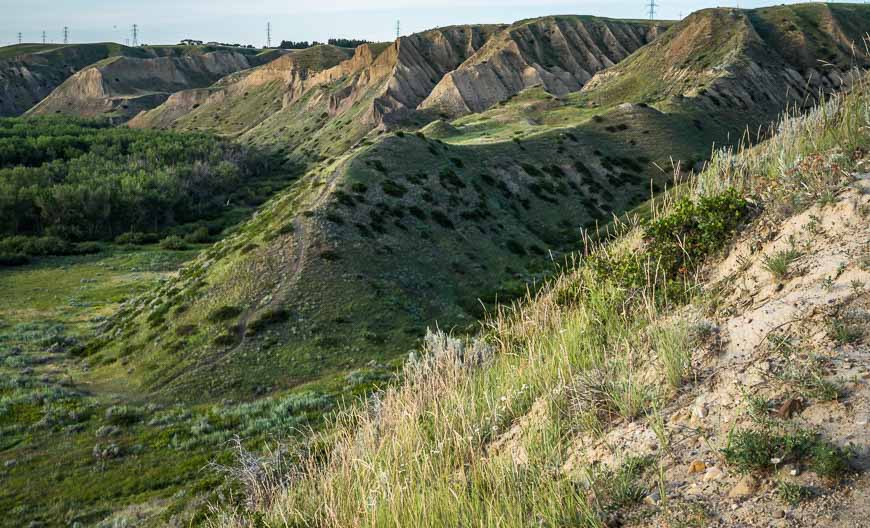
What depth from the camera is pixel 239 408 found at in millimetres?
23531

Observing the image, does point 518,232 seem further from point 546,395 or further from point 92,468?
point 546,395

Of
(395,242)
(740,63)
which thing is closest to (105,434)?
(395,242)

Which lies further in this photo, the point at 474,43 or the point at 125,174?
the point at 474,43

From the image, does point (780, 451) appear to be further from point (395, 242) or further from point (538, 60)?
point (538, 60)

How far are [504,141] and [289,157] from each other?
72.0m

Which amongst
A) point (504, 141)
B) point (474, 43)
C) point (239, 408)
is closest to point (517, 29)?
point (474, 43)

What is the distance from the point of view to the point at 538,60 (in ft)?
429

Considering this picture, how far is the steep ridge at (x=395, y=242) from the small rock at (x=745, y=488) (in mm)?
23510

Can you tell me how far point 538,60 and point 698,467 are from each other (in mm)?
136327

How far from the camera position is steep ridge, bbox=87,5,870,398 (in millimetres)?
28906

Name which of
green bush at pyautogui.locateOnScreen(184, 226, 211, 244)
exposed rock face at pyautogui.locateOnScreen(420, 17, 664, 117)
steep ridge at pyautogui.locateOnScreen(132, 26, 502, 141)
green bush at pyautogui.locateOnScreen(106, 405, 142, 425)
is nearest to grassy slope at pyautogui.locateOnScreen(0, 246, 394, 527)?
green bush at pyautogui.locateOnScreen(106, 405, 142, 425)

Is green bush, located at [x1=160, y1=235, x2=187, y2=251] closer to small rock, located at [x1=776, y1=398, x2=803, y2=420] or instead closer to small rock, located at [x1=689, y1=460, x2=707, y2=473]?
small rock, located at [x1=689, y1=460, x2=707, y2=473]

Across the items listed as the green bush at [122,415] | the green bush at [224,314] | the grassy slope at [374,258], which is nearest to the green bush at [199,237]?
the grassy slope at [374,258]

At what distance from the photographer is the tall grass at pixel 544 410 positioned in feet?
18.4
